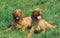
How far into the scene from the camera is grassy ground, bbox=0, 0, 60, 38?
8867mm

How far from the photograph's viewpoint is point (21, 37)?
28.9 feet

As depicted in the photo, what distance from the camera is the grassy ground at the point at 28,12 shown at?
29.1 ft

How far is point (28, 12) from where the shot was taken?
410 inches

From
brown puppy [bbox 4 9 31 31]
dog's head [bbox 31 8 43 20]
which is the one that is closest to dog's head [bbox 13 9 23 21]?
brown puppy [bbox 4 9 31 31]

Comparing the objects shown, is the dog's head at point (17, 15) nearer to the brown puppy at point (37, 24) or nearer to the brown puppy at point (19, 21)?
the brown puppy at point (19, 21)

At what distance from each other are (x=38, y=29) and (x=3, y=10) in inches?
78.6

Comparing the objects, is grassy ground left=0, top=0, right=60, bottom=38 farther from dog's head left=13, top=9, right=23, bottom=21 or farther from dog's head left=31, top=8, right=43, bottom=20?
dog's head left=31, top=8, right=43, bottom=20

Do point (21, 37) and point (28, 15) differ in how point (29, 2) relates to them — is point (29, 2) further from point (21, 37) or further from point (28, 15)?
point (21, 37)

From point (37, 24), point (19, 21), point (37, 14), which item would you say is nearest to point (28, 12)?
point (19, 21)

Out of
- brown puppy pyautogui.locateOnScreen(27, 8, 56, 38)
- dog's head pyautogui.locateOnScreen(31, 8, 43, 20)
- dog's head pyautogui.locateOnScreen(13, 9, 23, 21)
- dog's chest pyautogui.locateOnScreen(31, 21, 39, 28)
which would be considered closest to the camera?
dog's head pyautogui.locateOnScreen(31, 8, 43, 20)

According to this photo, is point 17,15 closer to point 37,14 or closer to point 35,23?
point 35,23

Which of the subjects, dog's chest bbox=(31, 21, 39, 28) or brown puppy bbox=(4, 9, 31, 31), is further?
brown puppy bbox=(4, 9, 31, 31)

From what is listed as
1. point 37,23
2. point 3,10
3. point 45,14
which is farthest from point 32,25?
point 3,10

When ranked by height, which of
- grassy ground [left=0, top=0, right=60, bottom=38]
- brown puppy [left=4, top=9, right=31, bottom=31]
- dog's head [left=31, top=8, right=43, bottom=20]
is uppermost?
dog's head [left=31, top=8, right=43, bottom=20]
